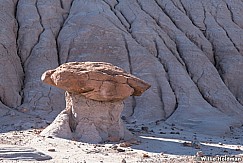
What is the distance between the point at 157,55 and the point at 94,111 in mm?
10113

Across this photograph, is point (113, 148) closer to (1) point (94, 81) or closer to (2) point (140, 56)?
(1) point (94, 81)

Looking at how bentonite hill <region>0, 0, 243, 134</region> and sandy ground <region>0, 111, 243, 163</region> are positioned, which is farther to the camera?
bentonite hill <region>0, 0, 243, 134</region>

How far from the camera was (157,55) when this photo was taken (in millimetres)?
23156

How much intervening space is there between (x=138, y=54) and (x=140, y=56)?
0.58 feet

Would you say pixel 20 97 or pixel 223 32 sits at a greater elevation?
pixel 223 32

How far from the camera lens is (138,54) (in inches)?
881

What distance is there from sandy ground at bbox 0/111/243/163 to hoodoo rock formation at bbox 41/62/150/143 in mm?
656

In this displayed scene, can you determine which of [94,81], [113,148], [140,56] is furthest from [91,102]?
[140,56]

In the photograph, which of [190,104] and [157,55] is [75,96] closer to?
[190,104]

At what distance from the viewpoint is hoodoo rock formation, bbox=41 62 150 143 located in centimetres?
1354

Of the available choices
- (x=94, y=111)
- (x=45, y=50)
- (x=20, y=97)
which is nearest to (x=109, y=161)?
(x=94, y=111)

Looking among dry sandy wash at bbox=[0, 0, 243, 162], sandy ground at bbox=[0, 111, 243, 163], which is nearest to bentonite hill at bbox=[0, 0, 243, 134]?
dry sandy wash at bbox=[0, 0, 243, 162]

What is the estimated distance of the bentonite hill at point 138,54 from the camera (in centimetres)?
1986

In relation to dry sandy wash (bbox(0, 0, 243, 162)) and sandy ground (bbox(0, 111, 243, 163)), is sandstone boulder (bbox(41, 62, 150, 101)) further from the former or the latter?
dry sandy wash (bbox(0, 0, 243, 162))
